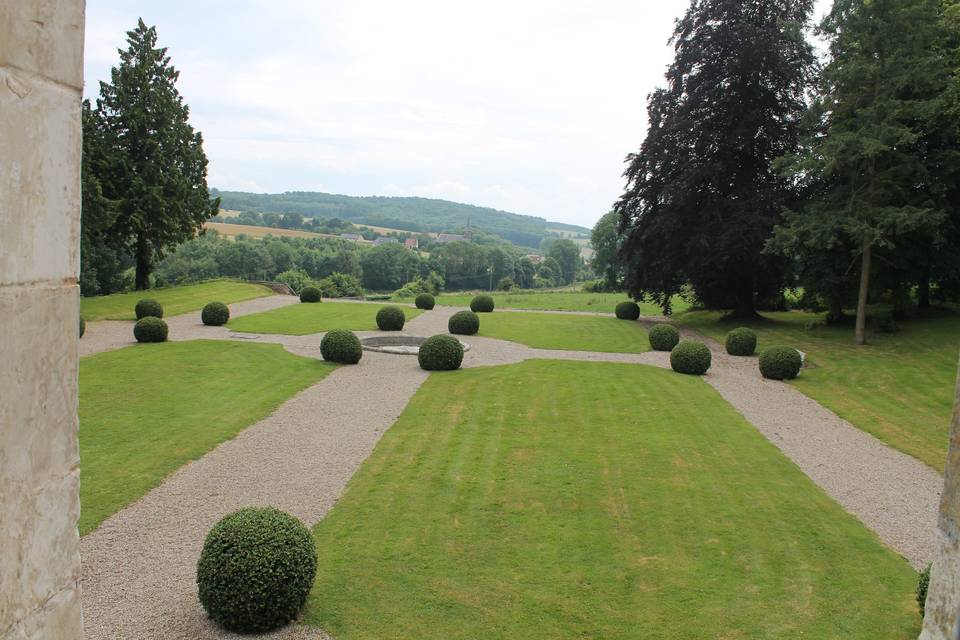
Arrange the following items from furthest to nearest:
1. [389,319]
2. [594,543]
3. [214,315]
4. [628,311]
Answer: [628,311] → [214,315] → [389,319] → [594,543]

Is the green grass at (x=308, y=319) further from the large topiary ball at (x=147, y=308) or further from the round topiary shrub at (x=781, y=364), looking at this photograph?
the round topiary shrub at (x=781, y=364)

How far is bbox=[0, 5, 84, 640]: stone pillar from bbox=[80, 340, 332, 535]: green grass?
763 centimetres

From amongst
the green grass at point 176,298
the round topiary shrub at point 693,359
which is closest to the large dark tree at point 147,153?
the green grass at point 176,298

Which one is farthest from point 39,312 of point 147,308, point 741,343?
point 147,308

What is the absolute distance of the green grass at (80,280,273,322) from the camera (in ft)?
107

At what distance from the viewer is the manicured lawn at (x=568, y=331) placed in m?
27.6

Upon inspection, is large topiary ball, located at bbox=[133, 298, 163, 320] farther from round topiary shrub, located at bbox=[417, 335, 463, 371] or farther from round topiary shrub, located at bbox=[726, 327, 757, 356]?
round topiary shrub, located at bbox=[726, 327, 757, 356]

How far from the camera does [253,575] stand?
21.8ft

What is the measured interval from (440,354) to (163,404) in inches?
304

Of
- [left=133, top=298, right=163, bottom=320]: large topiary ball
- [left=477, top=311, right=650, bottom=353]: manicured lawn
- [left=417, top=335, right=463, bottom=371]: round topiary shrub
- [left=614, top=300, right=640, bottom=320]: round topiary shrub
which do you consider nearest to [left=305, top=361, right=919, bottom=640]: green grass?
[left=417, top=335, right=463, bottom=371]: round topiary shrub

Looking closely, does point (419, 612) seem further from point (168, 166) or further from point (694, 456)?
point (168, 166)

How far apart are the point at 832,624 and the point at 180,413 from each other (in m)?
12.9

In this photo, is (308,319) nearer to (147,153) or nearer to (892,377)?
(147,153)

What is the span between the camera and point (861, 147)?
75.4 ft
